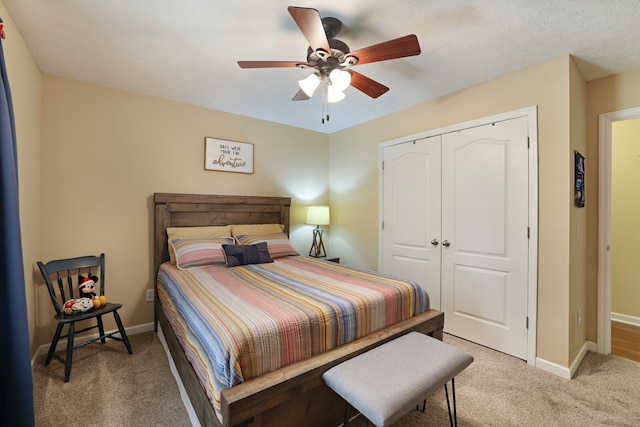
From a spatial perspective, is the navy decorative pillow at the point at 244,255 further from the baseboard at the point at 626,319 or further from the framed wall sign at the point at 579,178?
the baseboard at the point at 626,319

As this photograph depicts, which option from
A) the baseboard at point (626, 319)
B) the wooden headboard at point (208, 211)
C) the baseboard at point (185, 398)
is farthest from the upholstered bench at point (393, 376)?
the baseboard at point (626, 319)

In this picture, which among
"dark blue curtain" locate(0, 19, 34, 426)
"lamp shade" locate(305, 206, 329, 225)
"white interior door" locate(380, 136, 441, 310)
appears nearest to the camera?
"dark blue curtain" locate(0, 19, 34, 426)

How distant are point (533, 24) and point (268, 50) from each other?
1776mm

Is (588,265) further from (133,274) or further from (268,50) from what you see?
(133,274)

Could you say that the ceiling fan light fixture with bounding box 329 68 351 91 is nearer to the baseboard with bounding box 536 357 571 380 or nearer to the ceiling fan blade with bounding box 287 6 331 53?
the ceiling fan blade with bounding box 287 6 331 53

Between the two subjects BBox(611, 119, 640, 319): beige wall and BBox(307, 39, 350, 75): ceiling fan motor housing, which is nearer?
BBox(307, 39, 350, 75): ceiling fan motor housing

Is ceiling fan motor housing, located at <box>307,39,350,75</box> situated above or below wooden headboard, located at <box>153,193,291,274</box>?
above

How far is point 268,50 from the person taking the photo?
2125 millimetres

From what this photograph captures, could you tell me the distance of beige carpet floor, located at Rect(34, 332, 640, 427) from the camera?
67.3 inches

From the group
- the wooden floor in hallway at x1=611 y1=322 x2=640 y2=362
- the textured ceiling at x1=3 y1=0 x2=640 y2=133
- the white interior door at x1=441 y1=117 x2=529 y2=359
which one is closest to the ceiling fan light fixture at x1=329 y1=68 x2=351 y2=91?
the textured ceiling at x1=3 y1=0 x2=640 y2=133

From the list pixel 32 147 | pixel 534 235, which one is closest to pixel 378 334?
pixel 534 235

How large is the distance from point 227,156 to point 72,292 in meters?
1.99

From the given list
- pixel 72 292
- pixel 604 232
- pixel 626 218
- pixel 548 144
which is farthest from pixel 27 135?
pixel 626 218

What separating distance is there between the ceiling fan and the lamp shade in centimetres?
196
